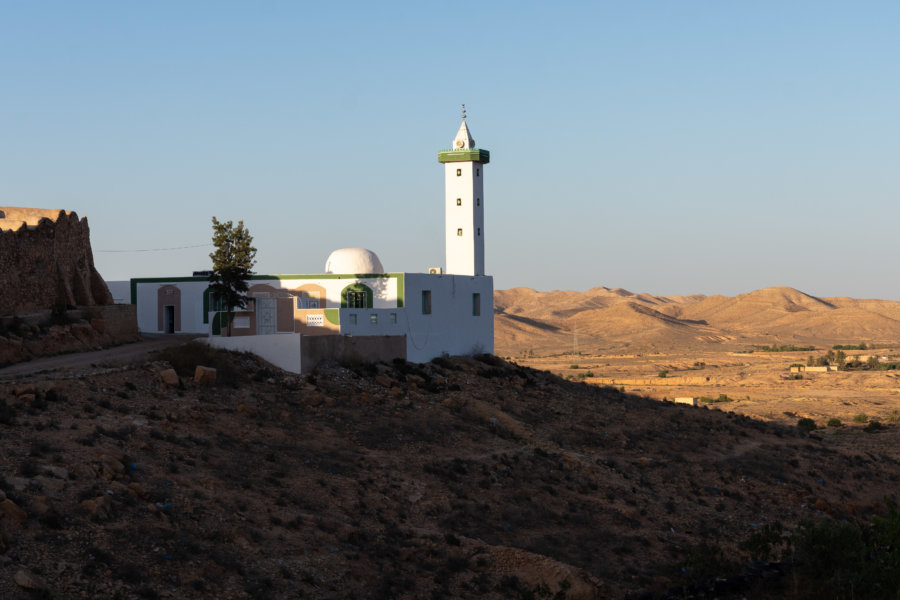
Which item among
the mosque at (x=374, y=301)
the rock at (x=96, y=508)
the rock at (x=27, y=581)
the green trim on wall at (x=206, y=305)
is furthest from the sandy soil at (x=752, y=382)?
the rock at (x=27, y=581)

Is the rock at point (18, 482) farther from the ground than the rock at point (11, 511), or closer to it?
farther from the ground

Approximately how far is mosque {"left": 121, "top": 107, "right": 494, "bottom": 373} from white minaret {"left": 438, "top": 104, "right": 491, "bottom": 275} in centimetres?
4

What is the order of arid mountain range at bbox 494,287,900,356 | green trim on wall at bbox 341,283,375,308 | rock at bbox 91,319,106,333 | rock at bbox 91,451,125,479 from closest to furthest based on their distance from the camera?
rock at bbox 91,451,125,479 → rock at bbox 91,319,106,333 → green trim on wall at bbox 341,283,375,308 → arid mountain range at bbox 494,287,900,356

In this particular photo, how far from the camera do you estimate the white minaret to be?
4016cm

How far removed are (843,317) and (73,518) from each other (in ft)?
448

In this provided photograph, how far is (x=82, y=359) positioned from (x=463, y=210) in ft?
63.0

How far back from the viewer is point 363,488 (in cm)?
1925

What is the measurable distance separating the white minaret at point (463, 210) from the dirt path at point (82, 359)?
45.4 ft

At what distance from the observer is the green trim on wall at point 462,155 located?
132ft

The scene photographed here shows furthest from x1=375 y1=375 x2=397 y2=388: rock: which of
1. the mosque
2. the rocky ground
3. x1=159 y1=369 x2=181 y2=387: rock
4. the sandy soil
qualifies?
the sandy soil

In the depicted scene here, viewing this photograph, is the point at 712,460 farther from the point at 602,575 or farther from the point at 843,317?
the point at 843,317

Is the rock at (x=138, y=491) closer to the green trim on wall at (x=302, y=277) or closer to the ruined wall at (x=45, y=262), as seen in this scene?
the ruined wall at (x=45, y=262)

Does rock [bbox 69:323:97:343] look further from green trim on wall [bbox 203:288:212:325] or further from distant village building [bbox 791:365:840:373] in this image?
distant village building [bbox 791:365:840:373]

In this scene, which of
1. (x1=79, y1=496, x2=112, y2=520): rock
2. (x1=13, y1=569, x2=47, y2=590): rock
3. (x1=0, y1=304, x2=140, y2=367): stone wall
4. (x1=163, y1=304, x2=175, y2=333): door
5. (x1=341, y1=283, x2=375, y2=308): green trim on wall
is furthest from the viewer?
(x1=163, y1=304, x2=175, y2=333): door
